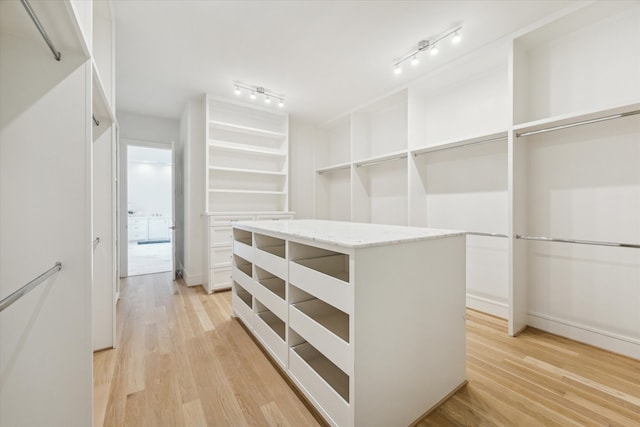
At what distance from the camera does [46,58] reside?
1.10 m

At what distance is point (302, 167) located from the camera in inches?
195

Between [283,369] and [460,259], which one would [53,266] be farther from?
[460,259]

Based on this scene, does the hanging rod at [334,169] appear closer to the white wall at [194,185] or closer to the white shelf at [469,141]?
the white shelf at [469,141]

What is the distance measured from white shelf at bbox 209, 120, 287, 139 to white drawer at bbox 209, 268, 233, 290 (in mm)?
1986

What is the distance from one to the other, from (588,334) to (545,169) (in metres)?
1.42

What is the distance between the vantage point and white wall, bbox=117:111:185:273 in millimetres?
4266

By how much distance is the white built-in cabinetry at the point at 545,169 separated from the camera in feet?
6.69

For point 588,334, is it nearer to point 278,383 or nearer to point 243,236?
point 278,383

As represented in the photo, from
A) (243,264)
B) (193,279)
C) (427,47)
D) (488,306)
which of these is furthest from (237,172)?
(488,306)

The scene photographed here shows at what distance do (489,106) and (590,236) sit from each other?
1522 millimetres

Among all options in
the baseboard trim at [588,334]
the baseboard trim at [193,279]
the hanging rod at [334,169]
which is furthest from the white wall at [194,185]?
the baseboard trim at [588,334]

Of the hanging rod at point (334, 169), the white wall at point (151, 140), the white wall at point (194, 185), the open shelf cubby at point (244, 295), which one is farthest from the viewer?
the hanging rod at point (334, 169)

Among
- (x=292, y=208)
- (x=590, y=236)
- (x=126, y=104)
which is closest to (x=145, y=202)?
(x=126, y=104)

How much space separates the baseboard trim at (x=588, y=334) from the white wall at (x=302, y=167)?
3458 mm
